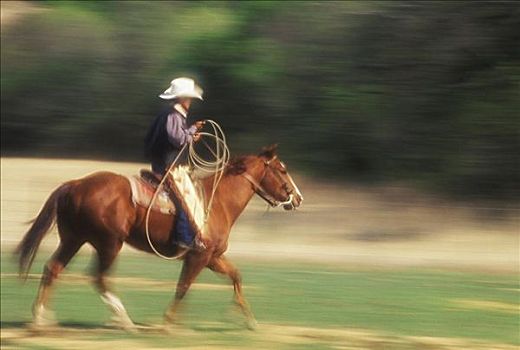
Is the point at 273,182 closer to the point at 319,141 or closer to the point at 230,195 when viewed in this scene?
the point at 230,195

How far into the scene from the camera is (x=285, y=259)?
63.8 ft

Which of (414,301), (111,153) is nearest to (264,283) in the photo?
(414,301)

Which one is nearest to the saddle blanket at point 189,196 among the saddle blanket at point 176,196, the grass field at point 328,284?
the saddle blanket at point 176,196

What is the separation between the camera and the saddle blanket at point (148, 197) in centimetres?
1199

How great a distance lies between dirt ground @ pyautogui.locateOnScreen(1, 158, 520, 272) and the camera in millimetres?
19812

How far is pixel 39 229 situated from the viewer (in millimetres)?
12070

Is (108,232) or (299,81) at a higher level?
(299,81)

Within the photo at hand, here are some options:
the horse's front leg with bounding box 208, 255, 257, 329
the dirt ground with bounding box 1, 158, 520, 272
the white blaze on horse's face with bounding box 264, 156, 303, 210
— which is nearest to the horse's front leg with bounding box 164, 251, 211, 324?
the horse's front leg with bounding box 208, 255, 257, 329

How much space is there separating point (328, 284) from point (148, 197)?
4.64m

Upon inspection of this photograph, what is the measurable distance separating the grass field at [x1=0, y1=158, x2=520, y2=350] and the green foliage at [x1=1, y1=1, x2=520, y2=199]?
4.43ft

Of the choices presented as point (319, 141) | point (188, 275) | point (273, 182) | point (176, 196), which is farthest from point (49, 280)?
point (319, 141)

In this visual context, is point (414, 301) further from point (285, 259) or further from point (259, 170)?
point (285, 259)

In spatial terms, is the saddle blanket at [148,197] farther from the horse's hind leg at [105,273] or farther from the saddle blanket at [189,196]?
the horse's hind leg at [105,273]

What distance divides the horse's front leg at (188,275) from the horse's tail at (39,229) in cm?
146
